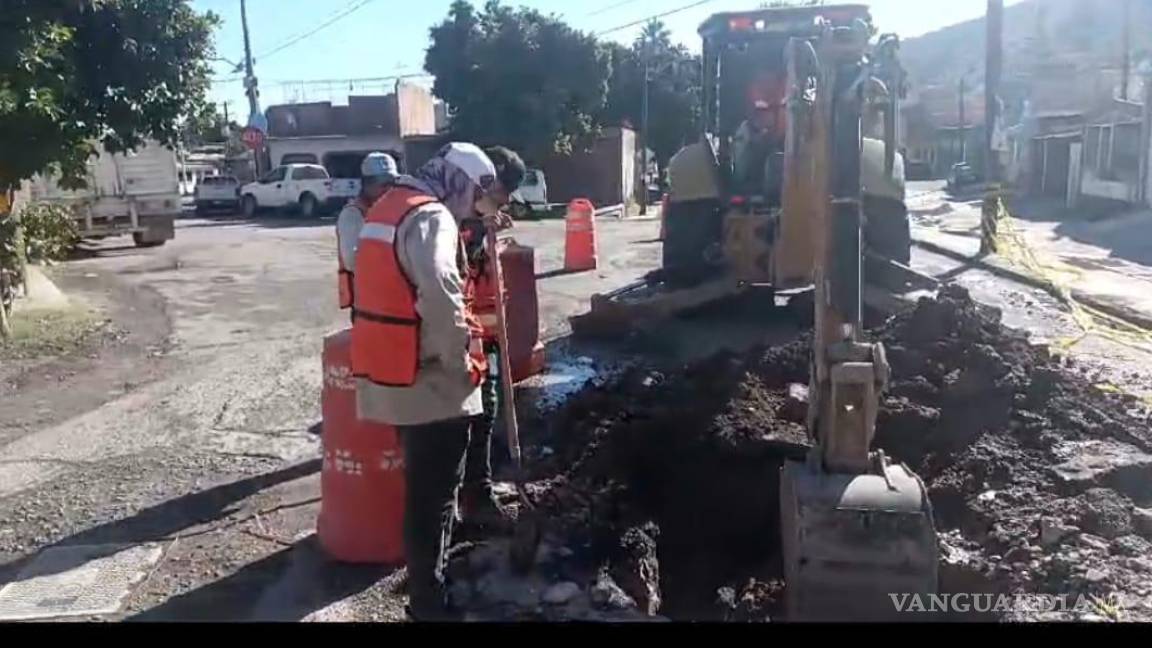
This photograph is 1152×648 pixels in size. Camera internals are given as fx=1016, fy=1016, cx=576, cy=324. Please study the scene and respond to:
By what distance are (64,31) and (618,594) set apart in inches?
315

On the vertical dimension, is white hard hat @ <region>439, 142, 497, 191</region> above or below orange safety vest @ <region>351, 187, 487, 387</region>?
above

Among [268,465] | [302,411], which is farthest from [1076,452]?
[302,411]

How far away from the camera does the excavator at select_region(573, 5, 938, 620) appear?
339 centimetres

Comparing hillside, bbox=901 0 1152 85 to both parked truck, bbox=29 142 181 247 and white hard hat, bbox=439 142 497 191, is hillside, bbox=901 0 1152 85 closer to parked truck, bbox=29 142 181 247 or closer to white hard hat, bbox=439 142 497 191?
parked truck, bbox=29 142 181 247

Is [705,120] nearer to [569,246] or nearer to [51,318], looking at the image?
[569,246]

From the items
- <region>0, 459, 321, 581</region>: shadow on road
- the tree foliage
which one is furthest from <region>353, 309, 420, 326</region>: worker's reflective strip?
the tree foliage

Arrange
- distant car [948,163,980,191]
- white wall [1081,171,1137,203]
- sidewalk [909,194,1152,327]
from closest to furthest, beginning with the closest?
sidewalk [909,194,1152,327] → white wall [1081,171,1137,203] → distant car [948,163,980,191]

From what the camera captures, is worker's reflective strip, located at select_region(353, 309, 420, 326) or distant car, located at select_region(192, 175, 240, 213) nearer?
worker's reflective strip, located at select_region(353, 309, 420, 326)

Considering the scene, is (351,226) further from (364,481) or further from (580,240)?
(580,240)

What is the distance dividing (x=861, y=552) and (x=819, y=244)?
47.4 inches

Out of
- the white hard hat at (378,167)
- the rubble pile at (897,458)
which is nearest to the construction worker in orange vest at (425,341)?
the rubble pile at (897,458)

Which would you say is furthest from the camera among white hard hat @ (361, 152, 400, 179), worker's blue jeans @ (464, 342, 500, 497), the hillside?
the hillside

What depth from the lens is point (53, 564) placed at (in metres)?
4.68

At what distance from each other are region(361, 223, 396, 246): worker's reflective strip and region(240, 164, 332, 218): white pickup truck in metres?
28.2
